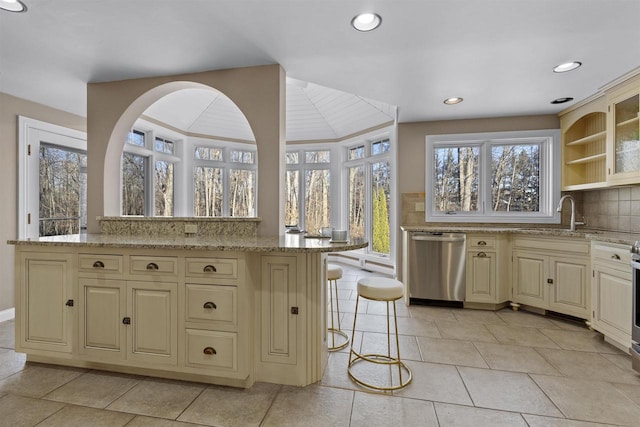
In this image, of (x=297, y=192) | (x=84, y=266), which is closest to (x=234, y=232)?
(x=84, y=266)

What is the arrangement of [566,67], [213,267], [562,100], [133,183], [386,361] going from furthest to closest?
[133,183] → [562,100] → [566,67] → [386,361] → [213,267]

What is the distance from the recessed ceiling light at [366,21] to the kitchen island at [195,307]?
4.66 ft

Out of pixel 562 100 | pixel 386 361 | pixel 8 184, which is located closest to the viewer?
pixel 386 361

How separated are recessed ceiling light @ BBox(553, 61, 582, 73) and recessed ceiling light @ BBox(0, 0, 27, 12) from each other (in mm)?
3857

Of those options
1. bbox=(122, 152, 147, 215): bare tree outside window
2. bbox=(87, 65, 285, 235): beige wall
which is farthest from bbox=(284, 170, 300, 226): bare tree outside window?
bbox=(87, 65, 285, 235): beige wall

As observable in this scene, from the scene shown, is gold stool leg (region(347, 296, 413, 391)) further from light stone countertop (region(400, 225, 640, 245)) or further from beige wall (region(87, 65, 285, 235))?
light stone countertop (region(400, 225, 640, 245))

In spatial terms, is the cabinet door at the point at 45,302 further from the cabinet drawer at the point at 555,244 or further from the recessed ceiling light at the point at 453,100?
the cabinet drawer at the point at 555,244

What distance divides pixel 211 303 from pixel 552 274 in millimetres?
3341

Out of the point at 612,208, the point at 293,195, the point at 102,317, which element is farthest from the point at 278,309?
the point at 293,195

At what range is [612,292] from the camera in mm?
2537

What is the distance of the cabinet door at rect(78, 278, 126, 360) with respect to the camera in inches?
81.2

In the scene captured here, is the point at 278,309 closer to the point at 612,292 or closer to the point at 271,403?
the point at 271,403

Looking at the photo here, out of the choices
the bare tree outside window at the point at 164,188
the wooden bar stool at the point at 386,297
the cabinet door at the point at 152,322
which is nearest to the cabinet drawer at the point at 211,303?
the cabinet door at the point at 152,322

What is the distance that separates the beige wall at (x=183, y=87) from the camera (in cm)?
255
